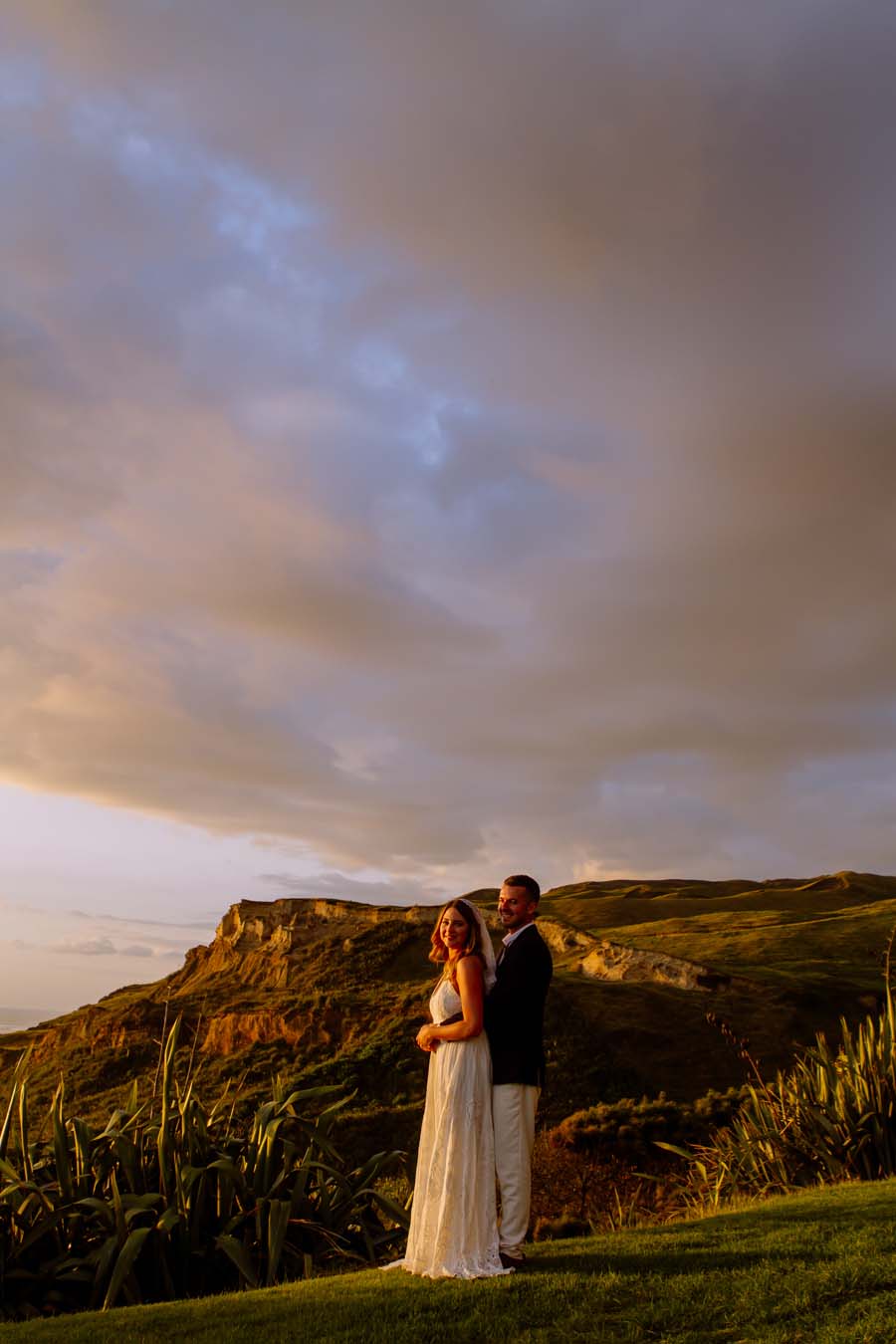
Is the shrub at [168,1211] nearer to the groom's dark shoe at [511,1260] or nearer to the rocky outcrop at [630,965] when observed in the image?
the groom's dark shoe at [511,1260]

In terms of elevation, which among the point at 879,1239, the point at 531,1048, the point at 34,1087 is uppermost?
the point at 531,1048

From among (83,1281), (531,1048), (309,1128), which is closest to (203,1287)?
(83,1281)

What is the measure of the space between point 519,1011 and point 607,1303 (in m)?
1.64

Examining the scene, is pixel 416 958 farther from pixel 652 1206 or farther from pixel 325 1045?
pixel 652 1206

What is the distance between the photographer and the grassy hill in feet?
92.7

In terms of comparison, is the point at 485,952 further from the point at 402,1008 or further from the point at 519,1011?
the point at 402,1008

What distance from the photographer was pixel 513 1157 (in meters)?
6.66

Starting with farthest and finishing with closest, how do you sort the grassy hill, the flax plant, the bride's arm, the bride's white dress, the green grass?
the grassy hill < the flax plant < the bride's arm < the bride's white dress < the green grass

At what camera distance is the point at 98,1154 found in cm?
860

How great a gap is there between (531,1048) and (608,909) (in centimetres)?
7251

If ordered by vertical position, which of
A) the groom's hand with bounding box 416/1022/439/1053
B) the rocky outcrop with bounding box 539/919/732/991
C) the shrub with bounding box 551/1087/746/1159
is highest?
the groom's hand with bounding box 416/1022/439/1053

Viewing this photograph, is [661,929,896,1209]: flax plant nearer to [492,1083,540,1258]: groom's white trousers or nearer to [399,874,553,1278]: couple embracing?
[492,1083,540,1258]: groom's white trousers

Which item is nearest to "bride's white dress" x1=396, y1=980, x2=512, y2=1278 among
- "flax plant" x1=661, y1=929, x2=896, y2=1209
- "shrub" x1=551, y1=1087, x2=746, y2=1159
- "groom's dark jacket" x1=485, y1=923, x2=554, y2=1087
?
"groom's dark jacket" x1=485, y1=923, x2=554, y2=1087

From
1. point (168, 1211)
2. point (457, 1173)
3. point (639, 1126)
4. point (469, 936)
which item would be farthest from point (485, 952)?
point (639, 1126)
